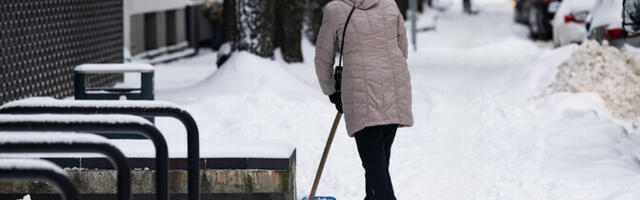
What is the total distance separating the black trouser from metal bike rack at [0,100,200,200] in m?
1.43

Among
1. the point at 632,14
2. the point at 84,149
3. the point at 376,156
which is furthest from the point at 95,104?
the point at 632,14

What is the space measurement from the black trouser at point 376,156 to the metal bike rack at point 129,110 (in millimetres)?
1432

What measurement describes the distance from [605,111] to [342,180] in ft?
13.7

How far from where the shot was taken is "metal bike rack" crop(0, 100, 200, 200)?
5.45 m

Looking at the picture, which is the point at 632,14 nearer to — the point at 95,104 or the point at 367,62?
the point at 367,62

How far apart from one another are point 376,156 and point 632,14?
2471mm

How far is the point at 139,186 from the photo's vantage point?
705 centimetres

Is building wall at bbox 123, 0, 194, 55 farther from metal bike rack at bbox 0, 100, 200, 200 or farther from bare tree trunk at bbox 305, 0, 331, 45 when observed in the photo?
metal bike rack at bbox 0, 100, 200, 200

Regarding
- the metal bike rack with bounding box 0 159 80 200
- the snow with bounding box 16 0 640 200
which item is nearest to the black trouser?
the snow with bounding box 16 0 640 200

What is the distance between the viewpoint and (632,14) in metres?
8.41

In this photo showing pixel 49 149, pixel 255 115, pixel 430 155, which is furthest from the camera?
pixel 255 115

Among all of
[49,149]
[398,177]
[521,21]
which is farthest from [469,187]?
[521,21]

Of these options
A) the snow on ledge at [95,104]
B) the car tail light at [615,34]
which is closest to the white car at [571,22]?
the car tail light at [615,34]

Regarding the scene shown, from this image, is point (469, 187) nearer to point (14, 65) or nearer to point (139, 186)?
point (139, 186)
